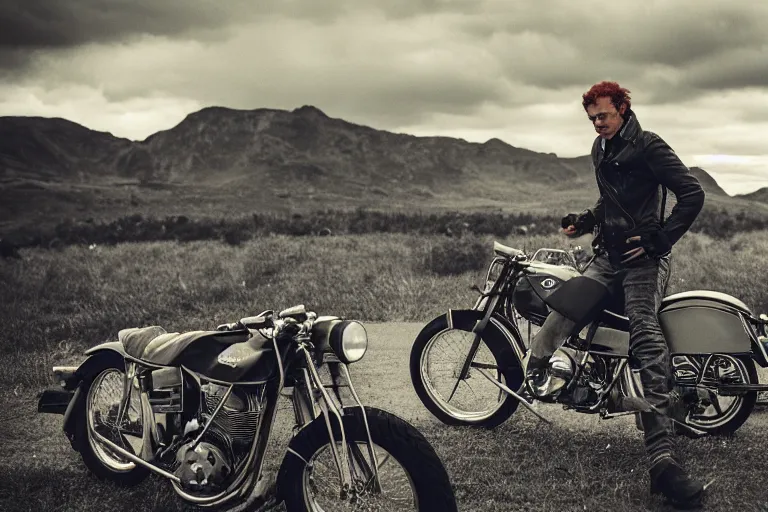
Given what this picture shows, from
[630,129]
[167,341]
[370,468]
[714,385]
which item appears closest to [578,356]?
[714,385]

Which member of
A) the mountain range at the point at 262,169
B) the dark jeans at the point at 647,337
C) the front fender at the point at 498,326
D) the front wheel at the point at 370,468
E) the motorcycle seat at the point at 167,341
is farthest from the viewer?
the mountain range at the point at 262,169

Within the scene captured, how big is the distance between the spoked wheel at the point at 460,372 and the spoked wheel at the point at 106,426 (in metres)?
2.19

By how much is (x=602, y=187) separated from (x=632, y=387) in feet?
4.46

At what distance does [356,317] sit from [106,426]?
20.0 ft

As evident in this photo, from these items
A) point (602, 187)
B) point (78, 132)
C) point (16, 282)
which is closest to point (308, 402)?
point (602, 187)

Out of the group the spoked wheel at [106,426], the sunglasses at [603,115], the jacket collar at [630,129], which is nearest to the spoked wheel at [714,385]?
the jacket collar at [630,129]

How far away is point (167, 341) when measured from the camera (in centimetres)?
384

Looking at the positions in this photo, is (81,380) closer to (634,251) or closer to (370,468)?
(370,468)

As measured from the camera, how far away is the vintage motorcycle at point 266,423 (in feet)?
10.6

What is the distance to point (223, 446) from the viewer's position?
3.66 metres

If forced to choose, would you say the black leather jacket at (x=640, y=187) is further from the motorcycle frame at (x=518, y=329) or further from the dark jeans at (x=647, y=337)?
the motorcycle frame at (x=518, y=329)

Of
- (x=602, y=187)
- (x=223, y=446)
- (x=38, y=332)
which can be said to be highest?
(x=602, y=187)

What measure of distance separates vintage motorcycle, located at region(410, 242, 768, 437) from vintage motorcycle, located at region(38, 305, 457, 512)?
6.33 feet

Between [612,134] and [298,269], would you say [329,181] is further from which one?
[612,134]
